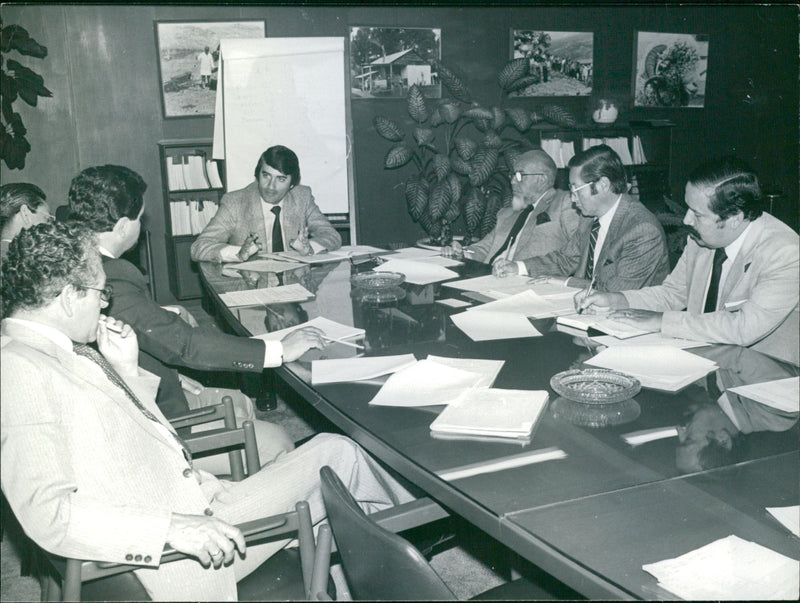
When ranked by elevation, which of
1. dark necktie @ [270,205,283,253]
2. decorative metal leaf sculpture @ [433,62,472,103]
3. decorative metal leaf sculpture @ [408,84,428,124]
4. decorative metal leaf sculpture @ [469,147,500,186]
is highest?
decorative metal leaf sculpture @ [433,62,472,103]

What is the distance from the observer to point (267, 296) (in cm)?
286

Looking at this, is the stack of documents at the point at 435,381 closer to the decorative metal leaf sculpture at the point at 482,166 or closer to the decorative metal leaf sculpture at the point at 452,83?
the decorative metal leaf sculpture at the point at 482,166

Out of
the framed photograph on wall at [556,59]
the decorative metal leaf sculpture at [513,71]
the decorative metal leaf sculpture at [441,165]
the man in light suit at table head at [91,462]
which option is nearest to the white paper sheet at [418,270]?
the man in light suit at table head at [91,462]

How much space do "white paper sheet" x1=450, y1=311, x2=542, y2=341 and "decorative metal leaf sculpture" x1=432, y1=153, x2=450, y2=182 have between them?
3.60 metres

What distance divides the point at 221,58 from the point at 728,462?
489cm

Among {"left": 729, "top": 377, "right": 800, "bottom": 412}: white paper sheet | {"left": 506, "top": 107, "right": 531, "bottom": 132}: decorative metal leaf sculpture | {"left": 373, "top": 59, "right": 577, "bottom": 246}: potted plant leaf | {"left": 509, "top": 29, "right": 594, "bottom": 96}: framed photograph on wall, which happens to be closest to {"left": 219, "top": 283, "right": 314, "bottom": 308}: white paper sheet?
{"left": 729, "top": 377, "right": 800, "bottom": 412}: white paper sheet

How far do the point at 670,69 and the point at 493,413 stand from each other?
21.1ft

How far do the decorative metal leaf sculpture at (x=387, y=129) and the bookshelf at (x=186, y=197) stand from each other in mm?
1329

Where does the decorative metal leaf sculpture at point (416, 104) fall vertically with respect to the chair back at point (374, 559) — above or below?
above

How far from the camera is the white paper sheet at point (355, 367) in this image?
1915mm

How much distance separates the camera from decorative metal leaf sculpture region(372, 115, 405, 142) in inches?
233

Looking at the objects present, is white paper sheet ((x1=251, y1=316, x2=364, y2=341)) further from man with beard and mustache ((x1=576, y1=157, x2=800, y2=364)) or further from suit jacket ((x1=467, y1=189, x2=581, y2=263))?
suit jacket ((x1=467, y1=189, x2=581, y2=263))

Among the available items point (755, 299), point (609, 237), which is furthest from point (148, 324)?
point (609, 237)

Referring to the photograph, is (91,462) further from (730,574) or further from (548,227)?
(548,227)
